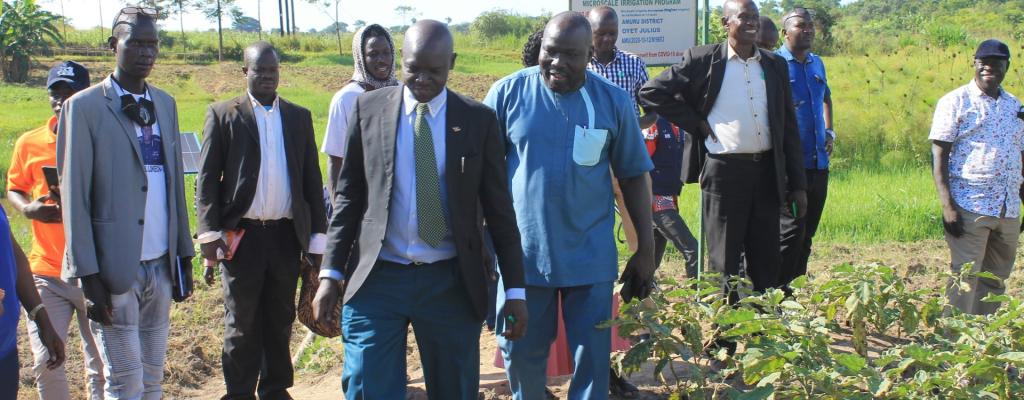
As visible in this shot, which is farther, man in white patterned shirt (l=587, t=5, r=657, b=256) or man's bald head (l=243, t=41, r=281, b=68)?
man in white patterned shirt (l=587, t=5, r=657, b=256)

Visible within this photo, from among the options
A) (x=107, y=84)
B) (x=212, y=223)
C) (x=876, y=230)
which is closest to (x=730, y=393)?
(x=212, y=223)

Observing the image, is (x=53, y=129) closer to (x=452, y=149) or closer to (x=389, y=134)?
(x=389, y=134)

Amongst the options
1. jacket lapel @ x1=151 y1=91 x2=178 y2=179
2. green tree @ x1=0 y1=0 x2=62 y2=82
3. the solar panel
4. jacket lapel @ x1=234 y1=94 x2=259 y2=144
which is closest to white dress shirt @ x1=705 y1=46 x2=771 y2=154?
jacket lapel @ x1=234 y1=94 x2=259 y2=144

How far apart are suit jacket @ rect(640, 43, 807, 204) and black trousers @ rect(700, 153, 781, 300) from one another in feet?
0.29

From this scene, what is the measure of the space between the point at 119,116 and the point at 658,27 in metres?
4.51

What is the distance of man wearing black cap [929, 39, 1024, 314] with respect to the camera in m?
5.81

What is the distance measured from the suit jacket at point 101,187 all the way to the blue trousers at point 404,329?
1.01 metres

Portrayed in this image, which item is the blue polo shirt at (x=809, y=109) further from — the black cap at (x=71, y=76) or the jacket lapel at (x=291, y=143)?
the black cap at (x=71, y=76)

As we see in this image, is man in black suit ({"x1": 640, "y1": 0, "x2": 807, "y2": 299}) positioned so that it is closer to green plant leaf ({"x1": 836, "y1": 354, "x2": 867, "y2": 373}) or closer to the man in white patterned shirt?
the man in white patterned shirt

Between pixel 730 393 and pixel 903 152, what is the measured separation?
11133 mm

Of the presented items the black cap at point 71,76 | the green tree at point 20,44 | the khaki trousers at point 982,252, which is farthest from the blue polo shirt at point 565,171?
the green tree at point 20,44

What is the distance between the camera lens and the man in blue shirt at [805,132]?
6234 mm

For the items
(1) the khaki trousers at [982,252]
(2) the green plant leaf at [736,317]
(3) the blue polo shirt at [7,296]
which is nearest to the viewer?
(3) the blue polo shirt at [7,296]

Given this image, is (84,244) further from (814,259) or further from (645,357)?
(814,259)
